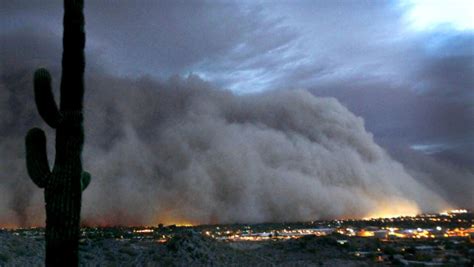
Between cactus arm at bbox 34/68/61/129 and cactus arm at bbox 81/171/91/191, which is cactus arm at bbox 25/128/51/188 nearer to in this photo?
cactus arm at bbox 34/68/61/129

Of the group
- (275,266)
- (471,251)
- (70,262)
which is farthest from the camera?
(471,251)

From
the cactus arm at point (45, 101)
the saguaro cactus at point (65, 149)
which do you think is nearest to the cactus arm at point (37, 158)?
the saguaro cactus at point (65, 149)

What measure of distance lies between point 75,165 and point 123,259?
2477cm

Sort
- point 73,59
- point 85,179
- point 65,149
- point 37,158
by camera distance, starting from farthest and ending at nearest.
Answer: point 85,179
point 37,158
point 73,59
point 65,149

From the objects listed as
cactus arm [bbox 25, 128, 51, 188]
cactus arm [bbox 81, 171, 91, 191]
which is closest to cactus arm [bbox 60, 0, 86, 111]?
cactus arm [bbox 25, 128, 51, 188]

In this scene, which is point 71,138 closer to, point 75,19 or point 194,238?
point 75,19

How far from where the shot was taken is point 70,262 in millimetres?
10531

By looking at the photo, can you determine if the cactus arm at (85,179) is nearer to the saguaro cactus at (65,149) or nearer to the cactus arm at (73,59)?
the saguaro cactus at (65,149)

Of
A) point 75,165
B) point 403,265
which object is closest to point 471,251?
point 403,265

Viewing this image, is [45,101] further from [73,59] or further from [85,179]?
[85,179]

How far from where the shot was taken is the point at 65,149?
11.3 meters

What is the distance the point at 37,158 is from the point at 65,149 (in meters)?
1.02

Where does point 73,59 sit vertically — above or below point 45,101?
above

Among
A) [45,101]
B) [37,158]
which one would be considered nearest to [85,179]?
[37,158]
